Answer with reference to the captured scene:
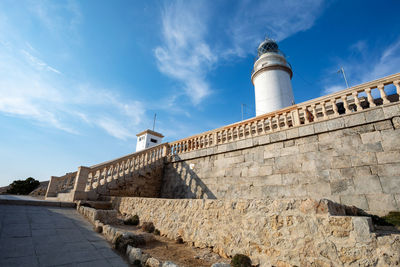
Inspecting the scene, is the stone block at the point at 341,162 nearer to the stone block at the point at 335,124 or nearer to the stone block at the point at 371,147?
the stone block at the point at 371,147

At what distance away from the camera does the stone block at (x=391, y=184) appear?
4406mm

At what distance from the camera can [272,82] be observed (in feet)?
59.9

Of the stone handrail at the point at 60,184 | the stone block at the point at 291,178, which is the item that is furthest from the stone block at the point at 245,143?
the stone handrail at the point at 60,184

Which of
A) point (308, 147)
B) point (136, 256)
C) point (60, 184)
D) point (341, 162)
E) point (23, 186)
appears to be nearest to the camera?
point (136, 256)

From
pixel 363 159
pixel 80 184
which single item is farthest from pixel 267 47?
pixel 80 184

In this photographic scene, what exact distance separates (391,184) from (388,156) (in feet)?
2.38

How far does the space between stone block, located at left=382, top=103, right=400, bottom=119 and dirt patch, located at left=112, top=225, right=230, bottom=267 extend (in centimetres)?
562

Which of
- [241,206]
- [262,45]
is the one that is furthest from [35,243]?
[262,45]

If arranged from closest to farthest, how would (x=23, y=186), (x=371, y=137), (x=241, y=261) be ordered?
(x=241, y=261) < (x=371, y=137) < (x=23, y=186)

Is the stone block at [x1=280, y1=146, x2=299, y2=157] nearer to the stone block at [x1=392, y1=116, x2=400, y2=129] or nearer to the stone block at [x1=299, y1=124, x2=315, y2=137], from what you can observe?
the stone block at [x1=299, y1=124, x2=315, y2=137]

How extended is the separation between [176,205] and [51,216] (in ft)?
12.9

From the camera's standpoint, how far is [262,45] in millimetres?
21812

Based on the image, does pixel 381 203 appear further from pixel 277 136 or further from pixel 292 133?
pixel 277 136

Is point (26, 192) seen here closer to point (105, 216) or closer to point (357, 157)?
point (105, 216)
